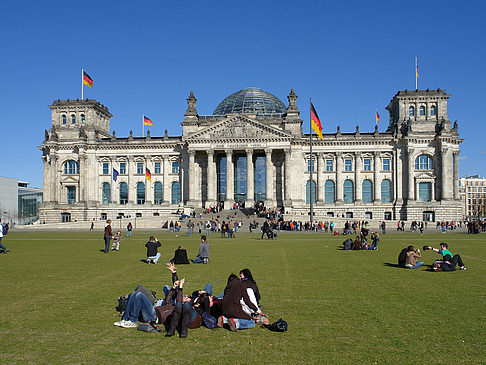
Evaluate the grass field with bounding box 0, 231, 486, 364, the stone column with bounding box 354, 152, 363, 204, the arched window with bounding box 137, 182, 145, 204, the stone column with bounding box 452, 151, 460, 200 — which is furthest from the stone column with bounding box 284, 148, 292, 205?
the grass field with bounding box 0, 231, 486, 364

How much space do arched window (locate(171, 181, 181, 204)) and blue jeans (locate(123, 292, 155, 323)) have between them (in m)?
79.9

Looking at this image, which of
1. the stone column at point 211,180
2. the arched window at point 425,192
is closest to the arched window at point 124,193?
the stone column at point 211,180

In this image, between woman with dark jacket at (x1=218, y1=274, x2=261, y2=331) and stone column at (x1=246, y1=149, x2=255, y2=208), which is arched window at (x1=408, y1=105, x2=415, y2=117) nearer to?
stone column at (x1=246, y1=149, x2=255, y2=208)

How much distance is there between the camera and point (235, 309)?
1229 cm

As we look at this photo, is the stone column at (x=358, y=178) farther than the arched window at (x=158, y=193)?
No

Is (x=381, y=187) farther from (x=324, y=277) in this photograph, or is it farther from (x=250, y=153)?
(x=324, y=277)

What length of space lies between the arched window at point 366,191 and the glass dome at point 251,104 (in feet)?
80.4

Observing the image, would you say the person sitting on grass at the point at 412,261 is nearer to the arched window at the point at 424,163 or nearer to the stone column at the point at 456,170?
the arched window at the point at 424,163

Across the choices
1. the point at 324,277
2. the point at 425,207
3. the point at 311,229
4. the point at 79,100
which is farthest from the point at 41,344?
the point at 79,100

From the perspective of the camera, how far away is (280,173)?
89.1 meters

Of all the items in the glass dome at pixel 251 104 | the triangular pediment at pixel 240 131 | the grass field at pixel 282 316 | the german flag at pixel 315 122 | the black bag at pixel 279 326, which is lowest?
the grass field at pixel 282 316

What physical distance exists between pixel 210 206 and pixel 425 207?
38.9 metres

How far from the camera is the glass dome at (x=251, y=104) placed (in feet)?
323

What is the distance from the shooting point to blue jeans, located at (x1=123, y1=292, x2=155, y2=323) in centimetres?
1230
